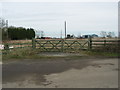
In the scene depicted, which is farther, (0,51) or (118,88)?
(0,51)

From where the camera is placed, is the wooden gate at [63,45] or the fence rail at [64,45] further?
the wooden gate at [63,45]

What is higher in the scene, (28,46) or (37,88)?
(28,46)

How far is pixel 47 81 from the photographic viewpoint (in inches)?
208

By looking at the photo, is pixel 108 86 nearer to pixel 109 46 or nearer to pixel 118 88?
pixel 118 88

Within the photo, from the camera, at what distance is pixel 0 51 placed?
11.5 meters

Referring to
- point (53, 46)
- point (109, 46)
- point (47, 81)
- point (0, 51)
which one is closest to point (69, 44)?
point (53, 46)

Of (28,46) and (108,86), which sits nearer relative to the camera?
(108,86)

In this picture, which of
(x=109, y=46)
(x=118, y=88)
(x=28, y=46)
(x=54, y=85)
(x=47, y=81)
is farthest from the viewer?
(x=28, y=46)

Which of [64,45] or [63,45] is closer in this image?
[63,45]

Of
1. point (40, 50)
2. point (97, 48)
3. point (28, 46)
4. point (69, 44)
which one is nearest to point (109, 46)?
point (97, 48)

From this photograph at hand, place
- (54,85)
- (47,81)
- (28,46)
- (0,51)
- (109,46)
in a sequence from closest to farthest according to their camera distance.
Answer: (54,85) < (47,81) < (0,51) < (109,46) < (28,46)

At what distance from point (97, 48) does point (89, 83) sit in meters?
8.96

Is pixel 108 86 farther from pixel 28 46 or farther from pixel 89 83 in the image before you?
pixel 28 46

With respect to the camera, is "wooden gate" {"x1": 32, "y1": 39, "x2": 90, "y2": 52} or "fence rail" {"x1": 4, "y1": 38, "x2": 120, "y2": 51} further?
"wooden gate" {"x1": 32, "y1": 39, "x2": 90, "y2": 52}
